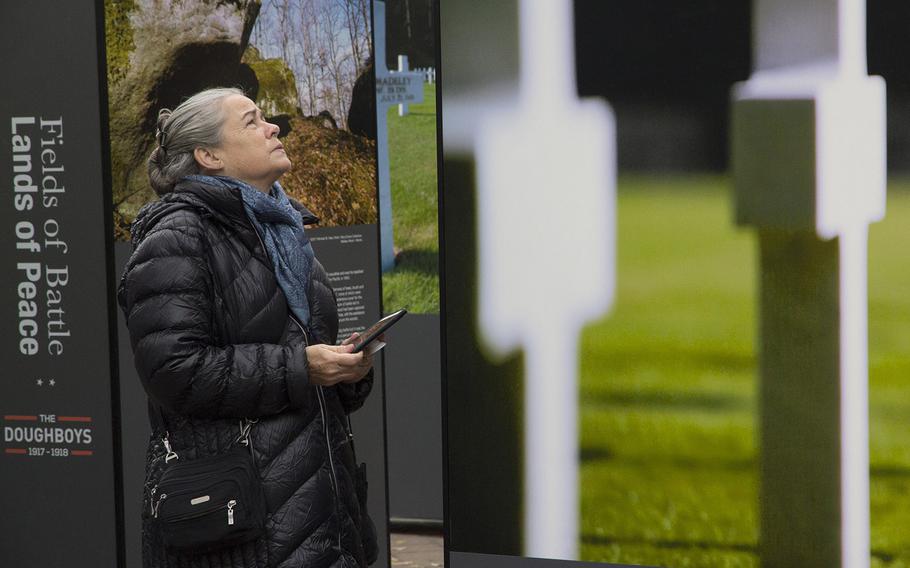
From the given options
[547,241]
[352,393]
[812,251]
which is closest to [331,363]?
[352,393]

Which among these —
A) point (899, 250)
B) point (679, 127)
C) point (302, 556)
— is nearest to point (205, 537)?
point (302, 556)

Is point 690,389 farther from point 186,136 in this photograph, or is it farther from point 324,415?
point 186,136

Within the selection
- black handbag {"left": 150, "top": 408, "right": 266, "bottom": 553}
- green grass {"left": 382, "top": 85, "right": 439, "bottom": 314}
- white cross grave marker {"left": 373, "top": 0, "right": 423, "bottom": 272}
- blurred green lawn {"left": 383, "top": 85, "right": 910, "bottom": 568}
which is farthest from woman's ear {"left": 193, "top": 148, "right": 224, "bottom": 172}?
green grass {"left": 382, "top": 85, "right": 439, "bottom": 314}

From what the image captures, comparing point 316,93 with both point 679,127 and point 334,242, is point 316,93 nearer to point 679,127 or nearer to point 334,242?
point 334,242

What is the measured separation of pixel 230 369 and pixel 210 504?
289 mm

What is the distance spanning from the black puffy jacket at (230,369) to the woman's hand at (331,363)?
0.09 feet

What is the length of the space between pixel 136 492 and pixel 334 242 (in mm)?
1079

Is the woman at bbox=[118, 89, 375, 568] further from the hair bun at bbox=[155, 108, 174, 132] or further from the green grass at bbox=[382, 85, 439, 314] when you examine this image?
the green grass at bbox=[382, 85, 439, 314]

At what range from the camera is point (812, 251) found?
3.28 meters

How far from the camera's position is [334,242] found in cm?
446

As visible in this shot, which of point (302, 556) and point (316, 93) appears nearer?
point (302, 556)

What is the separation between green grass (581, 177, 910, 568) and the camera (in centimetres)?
325

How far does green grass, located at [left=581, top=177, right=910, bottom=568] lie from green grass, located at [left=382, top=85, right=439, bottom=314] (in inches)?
142

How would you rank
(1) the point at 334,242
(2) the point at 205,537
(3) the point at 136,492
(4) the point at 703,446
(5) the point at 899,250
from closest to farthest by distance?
(2) the point at 205,537 → (5) the point at 899,250 → (4) the point at 703,446 → (3) the point at 136,492 → (1) the point at 334,242
